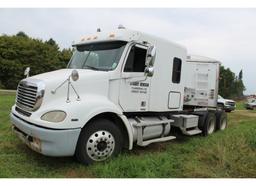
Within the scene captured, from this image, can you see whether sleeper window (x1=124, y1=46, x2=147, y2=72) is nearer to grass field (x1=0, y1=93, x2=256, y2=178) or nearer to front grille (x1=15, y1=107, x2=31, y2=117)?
grass field (x1=0, y1=93, x2=256, y2=178)

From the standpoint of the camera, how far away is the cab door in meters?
6.11

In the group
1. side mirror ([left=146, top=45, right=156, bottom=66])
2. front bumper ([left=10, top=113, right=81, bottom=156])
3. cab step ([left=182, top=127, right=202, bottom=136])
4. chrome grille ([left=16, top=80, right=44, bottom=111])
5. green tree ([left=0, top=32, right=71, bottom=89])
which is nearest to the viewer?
front bumper ([left=10, top=113, right=81, bottom=156])

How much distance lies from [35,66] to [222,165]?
32.3 meters

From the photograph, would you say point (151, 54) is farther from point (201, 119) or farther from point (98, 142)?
point (201, 119)

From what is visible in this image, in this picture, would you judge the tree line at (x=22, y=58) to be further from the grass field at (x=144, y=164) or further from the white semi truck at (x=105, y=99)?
the grass field at (x=144, y=164)

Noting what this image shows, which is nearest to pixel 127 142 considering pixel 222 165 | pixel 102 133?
pixel 102 133

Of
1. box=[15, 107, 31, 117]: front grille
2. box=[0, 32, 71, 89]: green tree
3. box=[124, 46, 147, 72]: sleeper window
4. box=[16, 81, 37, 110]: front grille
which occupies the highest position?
box=[0, 32, 71, 89]: green tree

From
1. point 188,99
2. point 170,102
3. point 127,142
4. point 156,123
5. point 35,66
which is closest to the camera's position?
point 127,142

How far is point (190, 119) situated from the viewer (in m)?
8.38

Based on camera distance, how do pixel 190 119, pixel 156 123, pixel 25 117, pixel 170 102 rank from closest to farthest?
pixel 25 117
pixel 156 123
pixel 170 102
pixel 190 119

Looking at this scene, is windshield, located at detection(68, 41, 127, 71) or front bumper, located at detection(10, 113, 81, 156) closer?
front bumper, located at detection(10, 113, 81, 156)

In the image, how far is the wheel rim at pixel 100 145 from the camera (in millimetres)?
5305

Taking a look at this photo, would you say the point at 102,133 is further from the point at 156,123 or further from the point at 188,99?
the point at 188,99

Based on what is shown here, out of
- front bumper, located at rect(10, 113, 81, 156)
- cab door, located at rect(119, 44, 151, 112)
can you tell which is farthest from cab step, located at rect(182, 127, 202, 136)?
front bumper, located at rect(10, 113, 81, 156)
